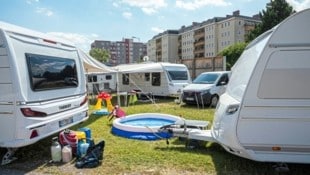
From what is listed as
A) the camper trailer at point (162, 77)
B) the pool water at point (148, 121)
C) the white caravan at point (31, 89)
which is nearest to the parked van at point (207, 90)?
the camper trailer at point (162, 77)

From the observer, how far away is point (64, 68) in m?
7.24

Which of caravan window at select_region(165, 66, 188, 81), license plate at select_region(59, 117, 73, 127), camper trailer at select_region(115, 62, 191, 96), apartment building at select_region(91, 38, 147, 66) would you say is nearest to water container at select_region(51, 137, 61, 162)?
license plate at select_region(59, 117, 73, 127)

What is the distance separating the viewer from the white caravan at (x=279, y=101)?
15.0 feet

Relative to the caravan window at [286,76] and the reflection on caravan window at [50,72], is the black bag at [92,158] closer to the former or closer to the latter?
the reflection on caravan window at [50,72]

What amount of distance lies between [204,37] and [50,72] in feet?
278

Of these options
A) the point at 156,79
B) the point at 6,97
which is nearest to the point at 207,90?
the point at 156,79

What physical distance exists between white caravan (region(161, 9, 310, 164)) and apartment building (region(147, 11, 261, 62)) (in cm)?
7082

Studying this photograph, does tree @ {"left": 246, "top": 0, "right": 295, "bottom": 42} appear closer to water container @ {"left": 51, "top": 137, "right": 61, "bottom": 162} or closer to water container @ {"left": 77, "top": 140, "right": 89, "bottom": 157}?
water container @ {"left": 77, "top": 140, "right": 89, "bottom": 157}

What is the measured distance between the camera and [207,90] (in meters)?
14.7

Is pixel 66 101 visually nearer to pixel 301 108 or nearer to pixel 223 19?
pixel 301 108

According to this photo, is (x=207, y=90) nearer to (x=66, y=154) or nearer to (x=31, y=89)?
(x=66, y=154)

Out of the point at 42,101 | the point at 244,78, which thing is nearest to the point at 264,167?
the point at 244,78

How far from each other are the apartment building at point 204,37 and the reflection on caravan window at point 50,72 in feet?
229

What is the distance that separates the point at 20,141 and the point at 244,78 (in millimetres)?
4163
